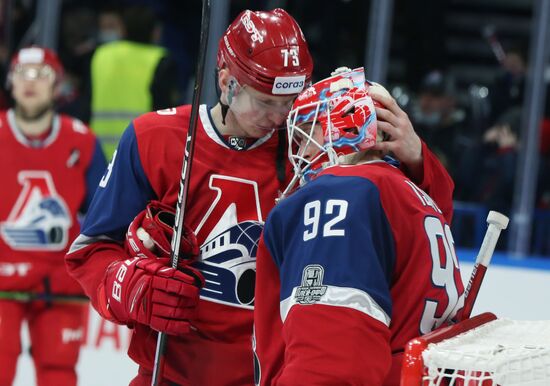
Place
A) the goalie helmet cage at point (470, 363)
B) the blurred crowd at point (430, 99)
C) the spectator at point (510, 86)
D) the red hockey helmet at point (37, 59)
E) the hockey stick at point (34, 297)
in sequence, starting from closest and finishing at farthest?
the goalie helmet cage at point (470, 363) < the hockey stick at point (34, 297) < the red hockey helmet at point (37, 59) < the blurred crowd at point (430, 99) < the spectator at point (510, 86)

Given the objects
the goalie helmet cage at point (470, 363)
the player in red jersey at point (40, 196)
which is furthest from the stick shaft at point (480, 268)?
the player in red jersey at point (40, 196)

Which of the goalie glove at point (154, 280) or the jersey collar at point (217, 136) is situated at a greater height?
the jersey collar at point (217, 136)

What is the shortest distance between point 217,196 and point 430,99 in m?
3.12

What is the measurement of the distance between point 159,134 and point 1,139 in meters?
1.77

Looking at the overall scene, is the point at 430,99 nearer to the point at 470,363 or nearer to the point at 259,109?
the point at 259,109

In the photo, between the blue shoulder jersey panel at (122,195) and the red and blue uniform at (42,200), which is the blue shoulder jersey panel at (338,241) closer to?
the blue shoulder jersey panel at (122,195)

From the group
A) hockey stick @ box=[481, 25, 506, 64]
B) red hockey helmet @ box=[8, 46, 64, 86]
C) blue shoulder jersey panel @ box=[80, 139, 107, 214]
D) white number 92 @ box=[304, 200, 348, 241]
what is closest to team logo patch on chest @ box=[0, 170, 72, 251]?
blue shoulder jersey panel @ box=[80, 139, 107, 214]

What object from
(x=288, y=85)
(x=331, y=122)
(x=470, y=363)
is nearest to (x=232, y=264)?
(x=288, y=85)

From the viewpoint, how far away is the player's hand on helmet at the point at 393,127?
1831 mm

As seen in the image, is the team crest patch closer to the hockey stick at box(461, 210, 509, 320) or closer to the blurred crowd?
the hockey stick at box(461, 210, 509, 320)

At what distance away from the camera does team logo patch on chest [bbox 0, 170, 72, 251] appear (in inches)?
147

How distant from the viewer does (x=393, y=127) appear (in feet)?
6.04

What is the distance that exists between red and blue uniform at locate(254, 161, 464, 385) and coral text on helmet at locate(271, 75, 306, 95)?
Result: 36 centimetres

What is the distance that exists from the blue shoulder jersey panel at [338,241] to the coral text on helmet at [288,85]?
40cm
